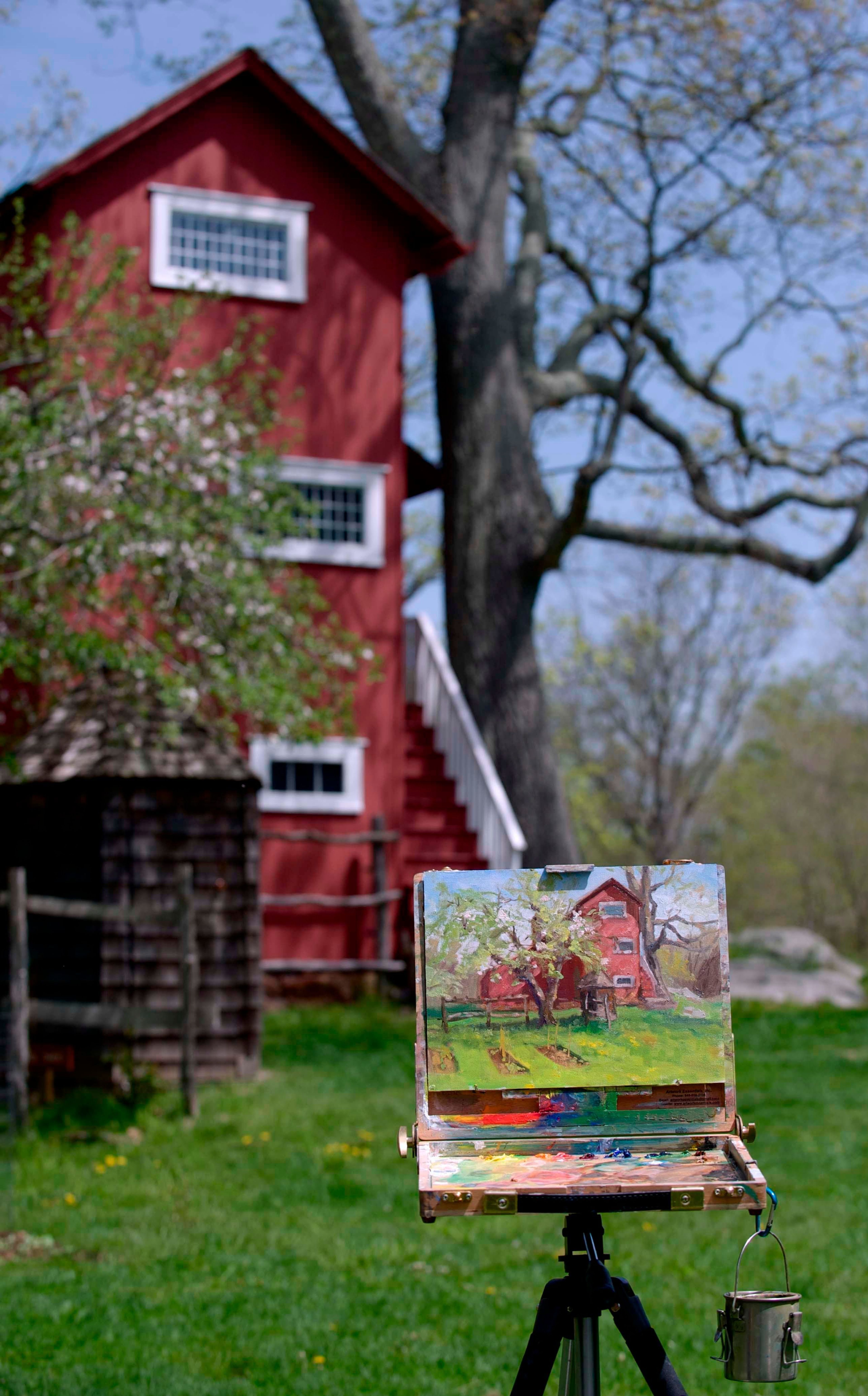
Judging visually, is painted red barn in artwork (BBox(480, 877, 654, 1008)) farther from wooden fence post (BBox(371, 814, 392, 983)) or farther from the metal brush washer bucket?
wooden fence post (BBox(371, 814, 392, 983))

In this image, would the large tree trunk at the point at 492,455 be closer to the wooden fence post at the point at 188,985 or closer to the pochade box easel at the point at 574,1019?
the wooden fence post at the point at 188,985

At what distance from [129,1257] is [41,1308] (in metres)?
0.92

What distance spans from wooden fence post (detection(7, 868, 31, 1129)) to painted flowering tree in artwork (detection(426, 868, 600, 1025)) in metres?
6.55

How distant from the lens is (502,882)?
3.66m

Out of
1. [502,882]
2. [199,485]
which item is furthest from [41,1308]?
[199,485]

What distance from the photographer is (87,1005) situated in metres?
11.2

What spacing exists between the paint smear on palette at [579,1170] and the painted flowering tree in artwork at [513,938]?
13.0 inches

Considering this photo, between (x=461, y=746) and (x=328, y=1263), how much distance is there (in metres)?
10.3

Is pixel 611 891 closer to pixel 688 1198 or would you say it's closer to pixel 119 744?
pixel 688 1198

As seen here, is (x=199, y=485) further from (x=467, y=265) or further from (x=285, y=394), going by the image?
(x=467, y=265)

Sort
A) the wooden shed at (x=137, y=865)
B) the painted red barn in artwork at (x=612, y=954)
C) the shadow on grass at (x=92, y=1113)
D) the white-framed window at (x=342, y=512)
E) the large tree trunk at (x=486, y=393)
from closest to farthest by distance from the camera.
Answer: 1. the painted red barn in artwork at (x=612, y=954)
2. the shadow on grass at (x=92, y=1113)
3. the wooden shed at (x=137, y=865)
4. the white-framed window at (x=342, y=512)
5. the large tree trunk at (x=486, y=393)

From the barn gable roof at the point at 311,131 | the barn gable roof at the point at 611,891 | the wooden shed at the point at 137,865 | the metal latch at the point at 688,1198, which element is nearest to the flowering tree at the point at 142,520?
the wooden shed at the point at 137,865

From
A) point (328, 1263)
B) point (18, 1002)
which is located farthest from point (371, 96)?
point (328, 1263)

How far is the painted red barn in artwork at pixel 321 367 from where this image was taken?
15.4m
